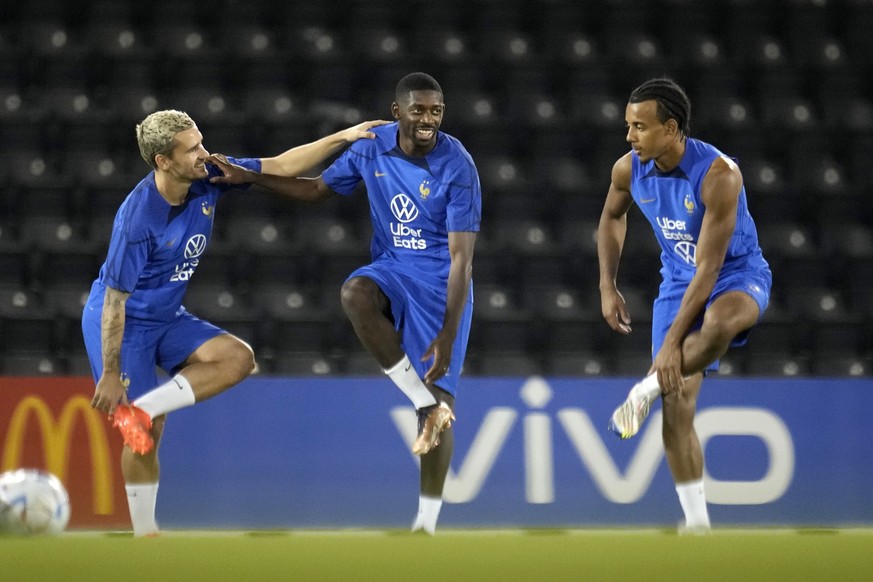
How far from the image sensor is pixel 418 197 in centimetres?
551

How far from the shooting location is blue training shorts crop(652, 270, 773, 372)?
514 centimetres

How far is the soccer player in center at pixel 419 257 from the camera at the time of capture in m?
5.40

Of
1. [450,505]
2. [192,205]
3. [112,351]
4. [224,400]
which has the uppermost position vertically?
[192,205]

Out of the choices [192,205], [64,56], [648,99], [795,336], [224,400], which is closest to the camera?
[648,99]

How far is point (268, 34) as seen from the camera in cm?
996

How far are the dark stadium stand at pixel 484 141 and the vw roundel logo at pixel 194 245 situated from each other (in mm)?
2568

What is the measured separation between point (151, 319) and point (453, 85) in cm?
450

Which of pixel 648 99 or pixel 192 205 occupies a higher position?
pixel 648 99

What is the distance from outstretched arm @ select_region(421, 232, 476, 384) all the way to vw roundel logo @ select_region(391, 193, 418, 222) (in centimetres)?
22

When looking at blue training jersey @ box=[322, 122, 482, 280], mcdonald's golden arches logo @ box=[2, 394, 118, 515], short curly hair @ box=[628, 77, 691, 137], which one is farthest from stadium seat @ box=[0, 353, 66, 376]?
short curly hair @ box=[628, 77, 691, 137]

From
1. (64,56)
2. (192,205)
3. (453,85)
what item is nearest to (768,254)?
(453,85)

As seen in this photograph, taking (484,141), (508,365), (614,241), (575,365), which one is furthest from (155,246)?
(484,141)

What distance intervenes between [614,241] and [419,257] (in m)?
0.88

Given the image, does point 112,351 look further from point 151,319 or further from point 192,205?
point 192,205
